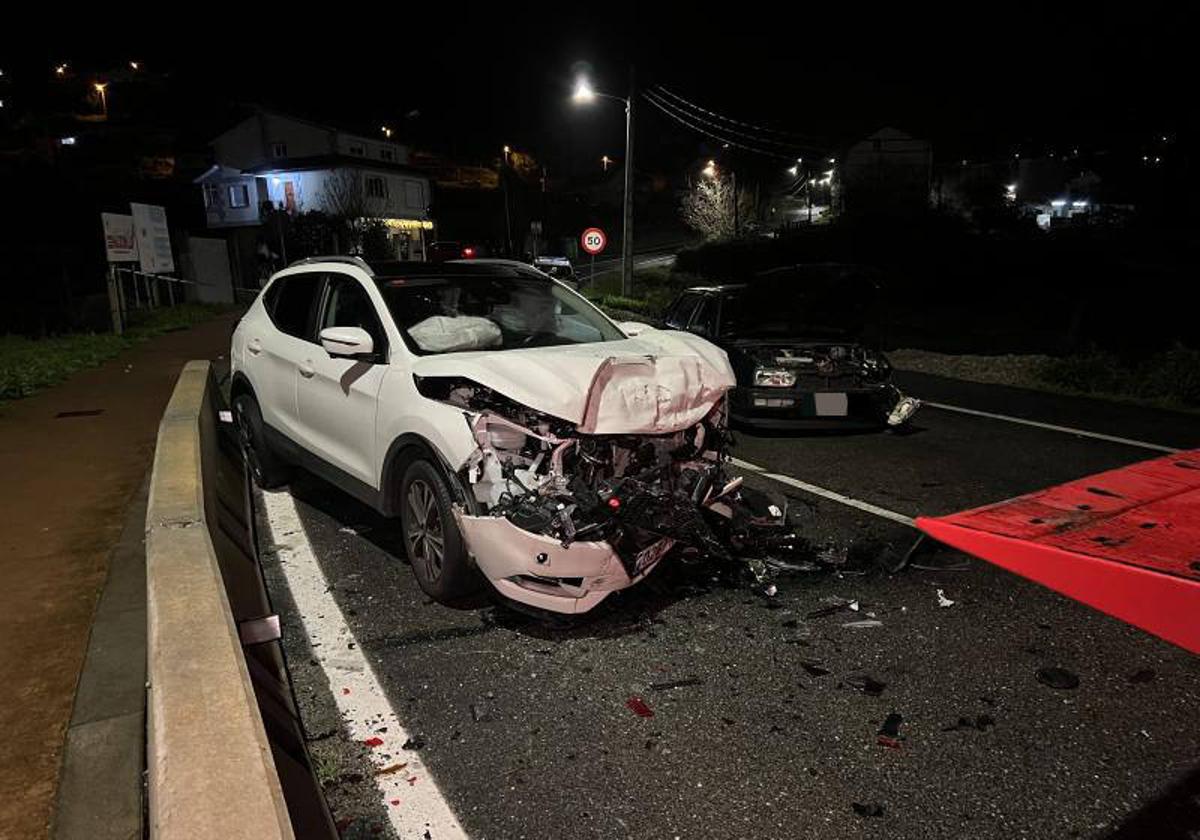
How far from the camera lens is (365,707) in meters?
3.13

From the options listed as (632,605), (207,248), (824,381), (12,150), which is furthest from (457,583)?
(12,150)

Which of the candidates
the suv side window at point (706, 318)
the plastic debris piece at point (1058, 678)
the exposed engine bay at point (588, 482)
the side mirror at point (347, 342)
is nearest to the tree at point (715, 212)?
the suv side window at point (706, 318)

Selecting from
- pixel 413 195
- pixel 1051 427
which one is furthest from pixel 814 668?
pixel 413 195

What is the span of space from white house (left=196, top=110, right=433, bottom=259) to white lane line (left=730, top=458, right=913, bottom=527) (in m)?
40.2

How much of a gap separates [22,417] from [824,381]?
826 cm

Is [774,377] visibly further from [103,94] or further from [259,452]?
[103,94]

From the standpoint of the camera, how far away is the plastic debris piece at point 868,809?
8.23 feet

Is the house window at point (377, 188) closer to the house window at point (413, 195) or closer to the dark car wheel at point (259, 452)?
the house window at point (413, 195)

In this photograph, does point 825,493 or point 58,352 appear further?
point 58,352

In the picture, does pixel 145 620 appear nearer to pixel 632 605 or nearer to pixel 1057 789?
pixel 632 605

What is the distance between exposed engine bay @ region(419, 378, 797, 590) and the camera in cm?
353

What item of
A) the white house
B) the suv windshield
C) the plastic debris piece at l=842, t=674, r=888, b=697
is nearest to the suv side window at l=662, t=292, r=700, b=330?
the suv windshield

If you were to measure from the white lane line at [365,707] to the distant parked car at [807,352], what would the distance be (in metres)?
4.29

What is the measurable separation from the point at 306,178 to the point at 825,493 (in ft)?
158
